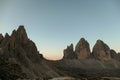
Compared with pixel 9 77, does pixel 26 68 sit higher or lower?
higher

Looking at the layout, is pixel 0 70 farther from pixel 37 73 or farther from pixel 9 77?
pixel 37 73

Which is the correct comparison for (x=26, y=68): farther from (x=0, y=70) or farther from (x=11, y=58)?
(x=0, y=70)

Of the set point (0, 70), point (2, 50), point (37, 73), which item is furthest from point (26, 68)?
point (0, 70)

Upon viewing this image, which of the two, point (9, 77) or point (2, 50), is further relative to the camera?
point (2, 50)

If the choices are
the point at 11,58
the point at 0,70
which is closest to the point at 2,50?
the point at 11,58

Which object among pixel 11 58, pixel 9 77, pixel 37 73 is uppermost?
pixel 11 58

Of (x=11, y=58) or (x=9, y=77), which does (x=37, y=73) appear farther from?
(x=9, y=77)

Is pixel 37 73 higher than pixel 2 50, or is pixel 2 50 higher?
pixel 2 50

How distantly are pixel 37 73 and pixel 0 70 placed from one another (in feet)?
328

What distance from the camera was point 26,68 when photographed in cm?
19462

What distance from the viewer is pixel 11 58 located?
19712 centimetres

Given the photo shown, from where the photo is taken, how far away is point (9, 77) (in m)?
95.9

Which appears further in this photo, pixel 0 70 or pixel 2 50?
pixel 2 50

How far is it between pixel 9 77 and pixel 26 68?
3912 inches
